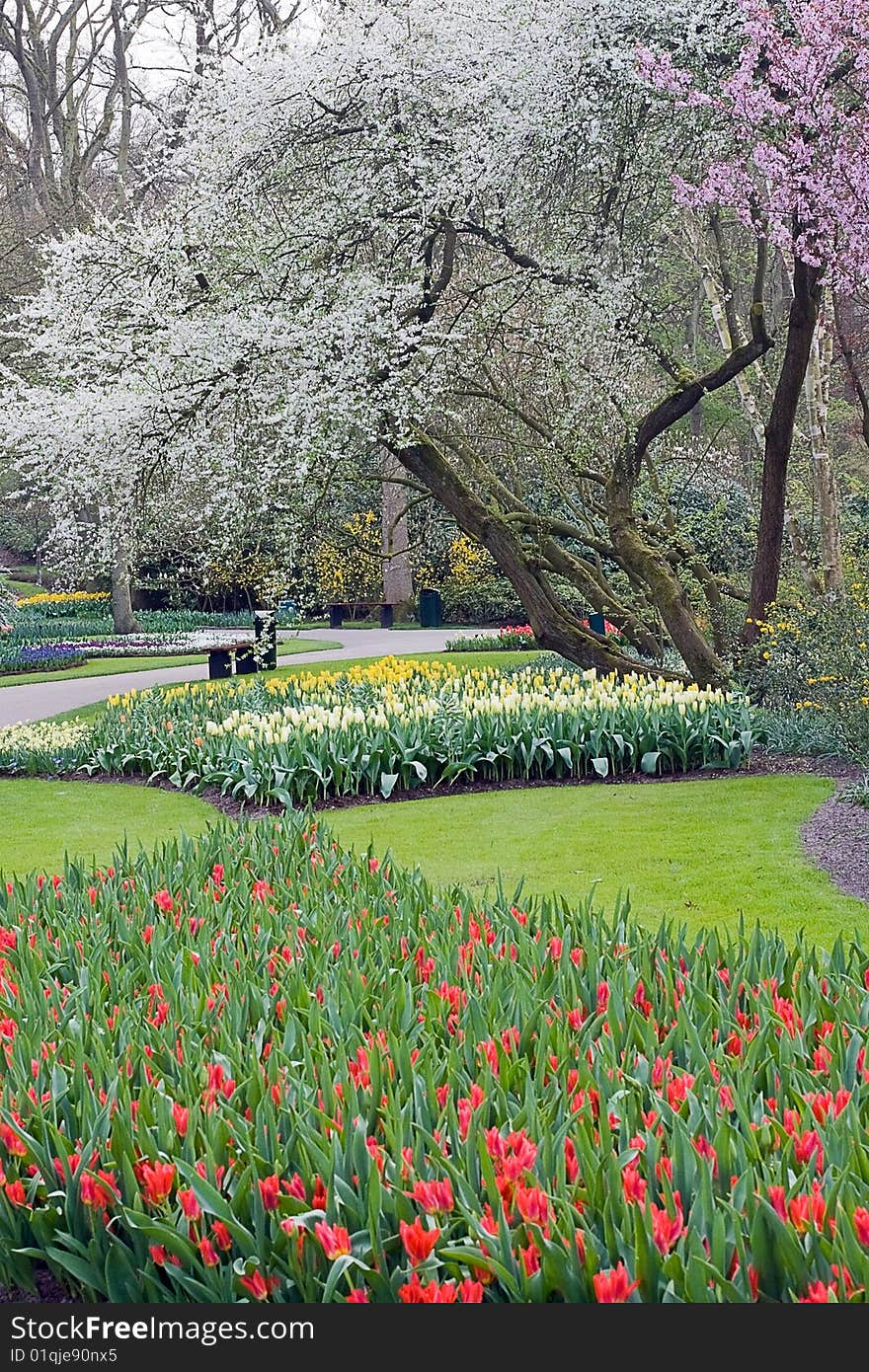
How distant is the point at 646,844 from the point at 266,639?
6060mm

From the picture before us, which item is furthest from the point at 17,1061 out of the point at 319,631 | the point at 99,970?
the point at 319,631

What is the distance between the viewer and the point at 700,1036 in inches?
120

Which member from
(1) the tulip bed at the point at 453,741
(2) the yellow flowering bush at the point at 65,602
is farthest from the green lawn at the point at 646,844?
(2) the yellow flowering bush at the point at 65,602

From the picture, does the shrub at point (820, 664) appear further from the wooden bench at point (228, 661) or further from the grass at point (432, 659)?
the wooden bench at point (228, 661)

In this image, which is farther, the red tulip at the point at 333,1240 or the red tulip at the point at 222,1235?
the red tulip at the point at 222,1235

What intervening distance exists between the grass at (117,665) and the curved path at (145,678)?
9.0 inches

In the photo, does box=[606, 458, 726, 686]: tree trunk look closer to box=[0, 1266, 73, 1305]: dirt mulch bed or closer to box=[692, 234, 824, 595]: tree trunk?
box=[692, 234, 824, 595]: tree trunk

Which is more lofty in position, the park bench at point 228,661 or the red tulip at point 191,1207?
the park bench at point 228,661

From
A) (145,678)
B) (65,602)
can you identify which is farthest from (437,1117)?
(65,602)

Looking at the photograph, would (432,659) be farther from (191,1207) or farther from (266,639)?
(191,1207)

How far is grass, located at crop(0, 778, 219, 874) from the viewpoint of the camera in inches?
303

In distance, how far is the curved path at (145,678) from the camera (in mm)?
15250

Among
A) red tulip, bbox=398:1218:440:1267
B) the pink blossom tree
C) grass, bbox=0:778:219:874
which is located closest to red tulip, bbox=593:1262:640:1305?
red tulip, bbox=398:1218:440:1267

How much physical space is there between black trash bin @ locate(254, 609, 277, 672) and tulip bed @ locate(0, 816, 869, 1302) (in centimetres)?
868
